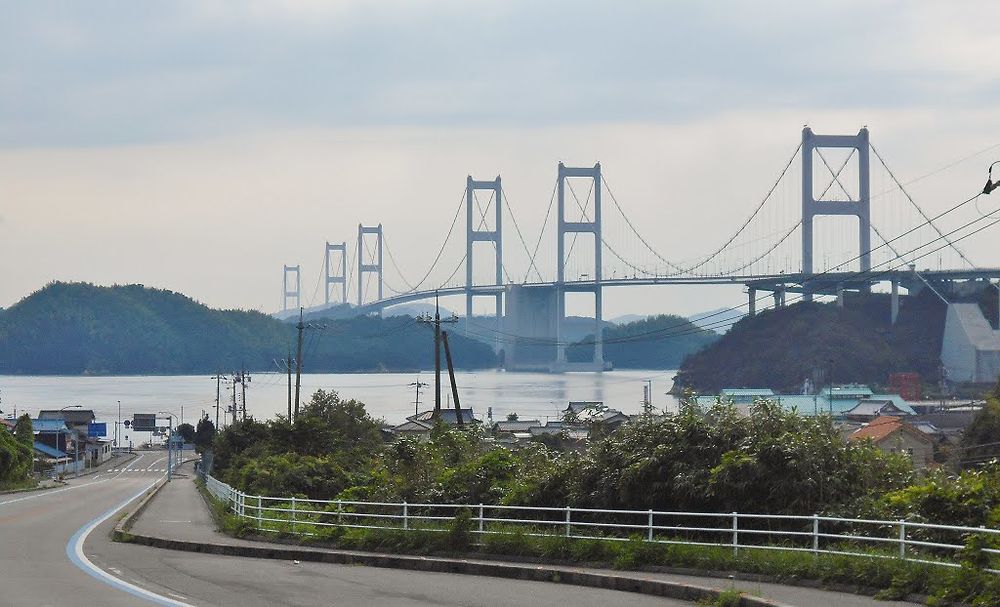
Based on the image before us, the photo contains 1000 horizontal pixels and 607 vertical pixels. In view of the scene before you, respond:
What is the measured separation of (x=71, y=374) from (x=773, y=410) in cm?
17857

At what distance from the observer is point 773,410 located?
44.4 ft

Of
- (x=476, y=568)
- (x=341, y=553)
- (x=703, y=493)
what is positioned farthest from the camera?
(x=341, y=553)

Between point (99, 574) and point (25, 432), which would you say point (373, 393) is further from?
point (99, 574)

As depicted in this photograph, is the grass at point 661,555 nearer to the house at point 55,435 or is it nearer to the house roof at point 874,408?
the house roof at point 874,408

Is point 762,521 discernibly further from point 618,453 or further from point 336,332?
point 336,332

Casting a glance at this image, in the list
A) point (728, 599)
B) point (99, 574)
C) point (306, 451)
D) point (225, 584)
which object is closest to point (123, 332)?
point (306, 451)

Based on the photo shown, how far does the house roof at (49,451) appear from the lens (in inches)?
2958

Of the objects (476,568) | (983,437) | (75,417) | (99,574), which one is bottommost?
(75,417)

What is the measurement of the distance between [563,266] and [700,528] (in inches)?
3845

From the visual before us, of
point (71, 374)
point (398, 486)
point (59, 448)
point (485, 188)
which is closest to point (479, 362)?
point (485, 188)

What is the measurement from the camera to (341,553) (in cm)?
1360

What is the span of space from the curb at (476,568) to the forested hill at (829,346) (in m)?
79.7

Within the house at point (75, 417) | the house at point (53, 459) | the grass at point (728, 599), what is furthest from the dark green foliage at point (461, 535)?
the house at point (75, 417)

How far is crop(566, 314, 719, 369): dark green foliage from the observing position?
489 ft
